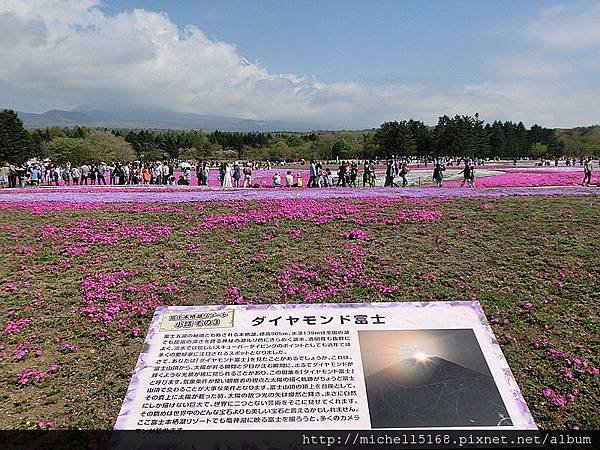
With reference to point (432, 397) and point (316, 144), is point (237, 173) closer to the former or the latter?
point (432, 397)

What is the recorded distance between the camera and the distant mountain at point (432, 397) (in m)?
6.13

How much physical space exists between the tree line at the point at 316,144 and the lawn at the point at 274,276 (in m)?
77.0

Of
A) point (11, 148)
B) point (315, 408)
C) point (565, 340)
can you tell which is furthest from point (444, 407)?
point (11, 148)

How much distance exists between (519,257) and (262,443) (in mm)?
8205

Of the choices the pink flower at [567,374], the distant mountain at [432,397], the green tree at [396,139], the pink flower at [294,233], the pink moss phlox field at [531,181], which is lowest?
the pink flower at [567,374]

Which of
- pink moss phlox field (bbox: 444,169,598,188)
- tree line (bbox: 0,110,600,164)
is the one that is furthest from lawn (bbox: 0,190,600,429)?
tree line (bbox: 0,110,600,164)

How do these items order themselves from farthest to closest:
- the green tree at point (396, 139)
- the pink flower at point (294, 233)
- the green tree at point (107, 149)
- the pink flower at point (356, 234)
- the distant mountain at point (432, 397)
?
the green tree at point (396, 139) → the green tree at point (107, 149) → the pink flower at point (294, 233) → the pink flower at point (356, 234) → the distant mountain at point (432, 397)

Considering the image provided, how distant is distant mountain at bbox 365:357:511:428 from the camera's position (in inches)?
241

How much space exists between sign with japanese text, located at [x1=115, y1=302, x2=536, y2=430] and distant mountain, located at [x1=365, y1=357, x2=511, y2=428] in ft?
0.04

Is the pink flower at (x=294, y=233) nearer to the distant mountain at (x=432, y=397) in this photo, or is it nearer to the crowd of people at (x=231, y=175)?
the distant mountain at (x=432, y=397)

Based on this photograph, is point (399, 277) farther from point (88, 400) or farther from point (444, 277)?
point (88, 400)

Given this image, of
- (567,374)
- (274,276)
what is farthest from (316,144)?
(567,374)

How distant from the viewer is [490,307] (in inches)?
364

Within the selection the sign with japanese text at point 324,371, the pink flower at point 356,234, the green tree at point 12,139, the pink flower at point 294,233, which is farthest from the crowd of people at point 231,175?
the green tree at point 12,139
